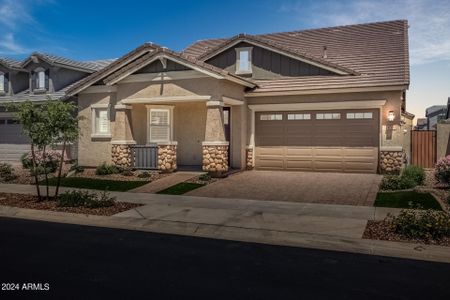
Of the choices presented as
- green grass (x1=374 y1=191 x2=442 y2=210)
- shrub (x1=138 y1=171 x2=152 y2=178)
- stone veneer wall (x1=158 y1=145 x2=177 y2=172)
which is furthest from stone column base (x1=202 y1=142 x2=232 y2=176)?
green grass (x1=374 y1=191 x2=442 y2=210)

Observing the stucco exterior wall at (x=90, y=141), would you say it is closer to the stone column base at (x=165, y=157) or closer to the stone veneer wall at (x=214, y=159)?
the stone column base at (x=165, y=157)

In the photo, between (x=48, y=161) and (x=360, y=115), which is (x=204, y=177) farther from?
(x=48, y=161)

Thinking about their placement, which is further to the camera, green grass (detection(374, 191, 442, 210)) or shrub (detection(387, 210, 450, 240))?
green grass (detection(374, 191, 442, 210))

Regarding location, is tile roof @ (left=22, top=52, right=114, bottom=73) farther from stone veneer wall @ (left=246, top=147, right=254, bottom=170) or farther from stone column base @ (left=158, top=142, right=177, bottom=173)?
stone veneer wall @ (left=246, top=147, right=254, bottom=170)

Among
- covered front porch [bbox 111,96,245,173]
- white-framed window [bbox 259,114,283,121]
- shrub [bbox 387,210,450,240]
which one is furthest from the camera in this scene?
white-framed window [bbox 259,114,283,121]

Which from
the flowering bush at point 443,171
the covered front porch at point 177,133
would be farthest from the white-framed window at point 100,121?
the flowering bush at point 443,171

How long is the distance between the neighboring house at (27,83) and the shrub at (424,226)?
20.1 metres

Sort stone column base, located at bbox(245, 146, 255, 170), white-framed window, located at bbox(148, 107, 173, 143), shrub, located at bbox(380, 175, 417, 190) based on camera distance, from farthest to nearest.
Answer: stone column base, located at bbox(245, 146, 255, 170) < white-framed window, located at bbox(148, 107, 173, 143) < shrub, located at bbox(380, 175, 417, 190)

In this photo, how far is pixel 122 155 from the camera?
1741 centimetres

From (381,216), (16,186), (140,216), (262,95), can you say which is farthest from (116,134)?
(381,216)

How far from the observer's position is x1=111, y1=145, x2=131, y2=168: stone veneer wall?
17422 mm

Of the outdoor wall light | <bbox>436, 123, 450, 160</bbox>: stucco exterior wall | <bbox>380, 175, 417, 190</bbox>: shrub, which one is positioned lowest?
<bbox>380, 175, 417, 190</bbox>: shrub

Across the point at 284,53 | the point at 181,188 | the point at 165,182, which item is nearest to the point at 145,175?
the point at 165,182

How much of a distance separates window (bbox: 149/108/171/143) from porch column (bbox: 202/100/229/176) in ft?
10.5
